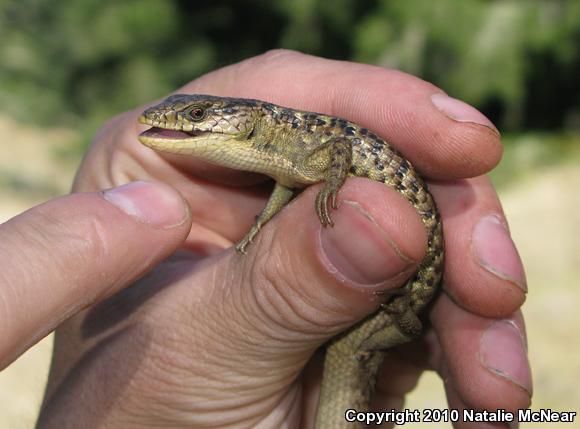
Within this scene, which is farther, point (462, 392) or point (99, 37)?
point (99, 37)

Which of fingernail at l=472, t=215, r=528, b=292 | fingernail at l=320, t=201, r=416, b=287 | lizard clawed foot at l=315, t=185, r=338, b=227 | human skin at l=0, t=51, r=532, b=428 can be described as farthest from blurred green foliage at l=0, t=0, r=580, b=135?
fingernail at l=320, t=201, r=416, b=287

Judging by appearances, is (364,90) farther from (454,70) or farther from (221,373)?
(454,70)

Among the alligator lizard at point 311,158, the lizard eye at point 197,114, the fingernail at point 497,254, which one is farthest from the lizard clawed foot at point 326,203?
the fingernail at point 497,254

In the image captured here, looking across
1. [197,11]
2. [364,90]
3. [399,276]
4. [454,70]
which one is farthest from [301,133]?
[197,11]

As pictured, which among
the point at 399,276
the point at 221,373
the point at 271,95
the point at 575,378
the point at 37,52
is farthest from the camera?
the point at 37,52

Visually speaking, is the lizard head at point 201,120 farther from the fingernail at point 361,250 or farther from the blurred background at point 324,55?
the blurred background at point 324,55
